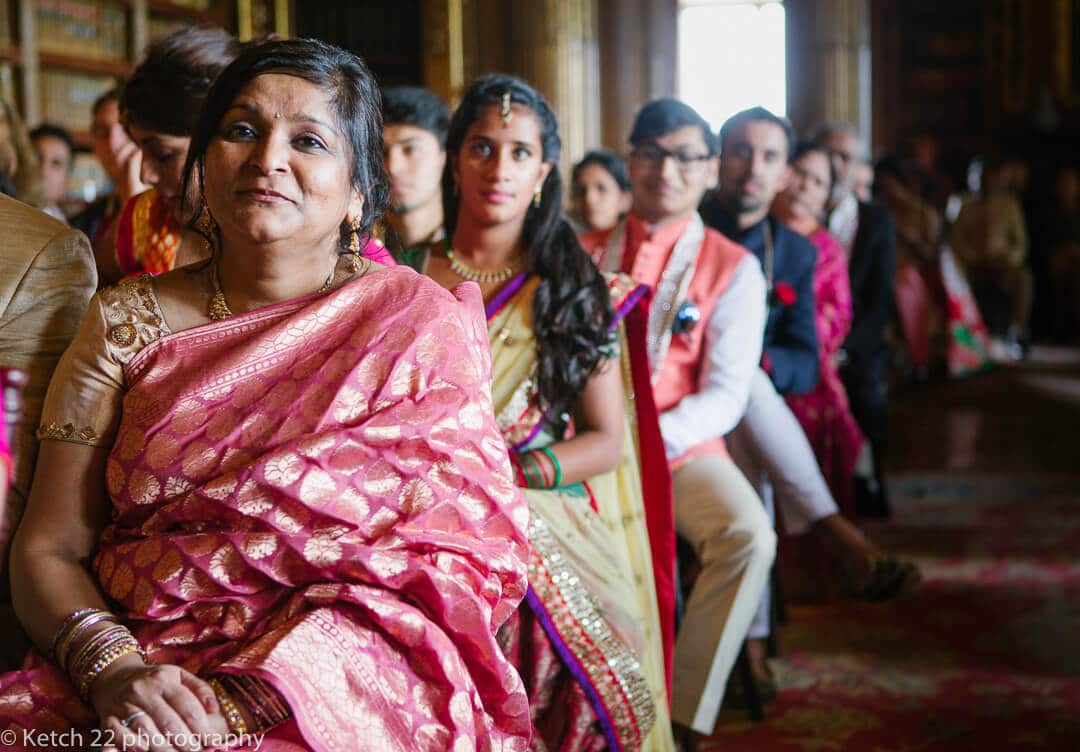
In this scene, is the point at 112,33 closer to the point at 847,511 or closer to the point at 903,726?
the point at 847,511

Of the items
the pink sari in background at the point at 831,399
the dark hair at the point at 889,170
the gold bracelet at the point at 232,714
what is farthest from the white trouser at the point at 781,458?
the dark hair at the point at 889,170

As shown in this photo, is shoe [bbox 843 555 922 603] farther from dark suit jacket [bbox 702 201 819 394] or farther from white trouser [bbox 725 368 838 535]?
dark suit jacket [bbox 702 201 819 394]

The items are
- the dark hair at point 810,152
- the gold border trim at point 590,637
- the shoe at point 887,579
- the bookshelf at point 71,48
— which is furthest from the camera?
the bookshelf at point 71,48

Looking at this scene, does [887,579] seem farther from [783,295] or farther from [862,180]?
[862,180]

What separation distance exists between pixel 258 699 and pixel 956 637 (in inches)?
95.9

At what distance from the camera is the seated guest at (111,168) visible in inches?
105

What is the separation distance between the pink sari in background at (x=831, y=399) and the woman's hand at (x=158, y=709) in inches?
100

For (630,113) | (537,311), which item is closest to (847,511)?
(537,311)

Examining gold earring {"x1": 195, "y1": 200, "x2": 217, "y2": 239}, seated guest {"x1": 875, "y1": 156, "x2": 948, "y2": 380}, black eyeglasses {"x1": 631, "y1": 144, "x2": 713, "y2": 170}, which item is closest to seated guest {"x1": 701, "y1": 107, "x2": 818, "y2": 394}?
black eyeglasses {"x1": 631, "y1": 144, "x2": 713, "y2": 170}

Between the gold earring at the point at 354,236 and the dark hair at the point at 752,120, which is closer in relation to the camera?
the gold earring at the point at 354,236

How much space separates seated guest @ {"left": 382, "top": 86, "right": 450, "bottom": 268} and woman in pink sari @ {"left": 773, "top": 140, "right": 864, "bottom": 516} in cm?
122

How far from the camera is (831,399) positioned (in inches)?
138

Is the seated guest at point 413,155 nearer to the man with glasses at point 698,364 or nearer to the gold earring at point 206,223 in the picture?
the man with glasses at point 698,364

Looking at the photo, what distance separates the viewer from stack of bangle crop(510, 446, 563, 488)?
6.47 feet
